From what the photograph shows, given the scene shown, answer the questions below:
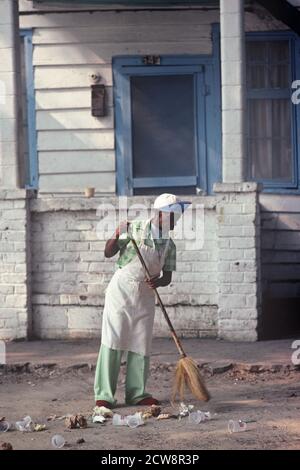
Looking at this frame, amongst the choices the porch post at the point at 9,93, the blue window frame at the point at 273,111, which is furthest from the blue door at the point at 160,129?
the porch post at the point at 9,93

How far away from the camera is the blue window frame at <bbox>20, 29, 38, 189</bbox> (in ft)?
41.0

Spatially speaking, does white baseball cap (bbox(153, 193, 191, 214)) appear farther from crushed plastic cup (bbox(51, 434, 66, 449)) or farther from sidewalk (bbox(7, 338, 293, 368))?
crushed plastic cup (bbox(51, 434, 66, 449))

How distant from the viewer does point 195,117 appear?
41.0ft

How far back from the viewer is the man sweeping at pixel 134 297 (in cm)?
815

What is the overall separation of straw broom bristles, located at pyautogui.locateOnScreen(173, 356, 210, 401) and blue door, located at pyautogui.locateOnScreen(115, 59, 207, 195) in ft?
15.2

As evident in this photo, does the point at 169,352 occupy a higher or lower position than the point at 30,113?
lower

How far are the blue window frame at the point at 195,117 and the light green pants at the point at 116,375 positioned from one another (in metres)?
A: 4.42

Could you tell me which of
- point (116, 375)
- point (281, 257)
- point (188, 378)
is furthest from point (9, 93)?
Result: point (188, 378)

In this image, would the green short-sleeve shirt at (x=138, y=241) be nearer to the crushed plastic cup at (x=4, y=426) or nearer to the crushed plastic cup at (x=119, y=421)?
the crushed plastic cup at (x=119, y=421)

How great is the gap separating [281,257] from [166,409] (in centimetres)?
376

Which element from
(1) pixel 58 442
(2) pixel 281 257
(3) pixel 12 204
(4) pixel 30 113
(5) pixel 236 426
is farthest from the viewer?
(4) pixel 30 113

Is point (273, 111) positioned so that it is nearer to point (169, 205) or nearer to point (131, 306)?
point (169, 205)

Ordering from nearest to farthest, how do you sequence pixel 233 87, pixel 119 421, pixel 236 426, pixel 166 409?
→ 1. pixel 236 426
2. pixel 119 421
3. pixel 166 409
4. pixel 233 87
